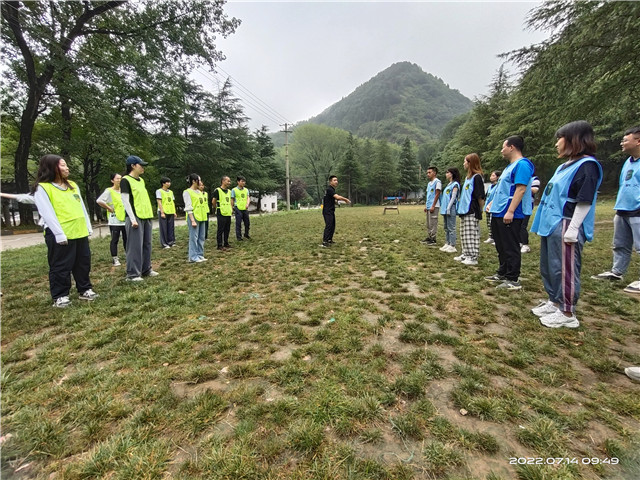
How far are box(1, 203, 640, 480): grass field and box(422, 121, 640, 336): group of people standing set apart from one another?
1.39 feet

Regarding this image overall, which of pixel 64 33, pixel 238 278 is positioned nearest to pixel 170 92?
pixel 64 33

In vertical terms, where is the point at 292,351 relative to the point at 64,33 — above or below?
below

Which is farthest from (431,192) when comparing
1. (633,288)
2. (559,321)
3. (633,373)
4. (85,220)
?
(85,220)

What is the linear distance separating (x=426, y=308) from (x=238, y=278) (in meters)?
3.45

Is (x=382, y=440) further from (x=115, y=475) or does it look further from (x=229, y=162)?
(x=229, y=162)

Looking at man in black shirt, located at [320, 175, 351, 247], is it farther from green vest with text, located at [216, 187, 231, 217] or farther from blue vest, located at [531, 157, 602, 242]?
blue vest, located at [531, 157, 602, 242]

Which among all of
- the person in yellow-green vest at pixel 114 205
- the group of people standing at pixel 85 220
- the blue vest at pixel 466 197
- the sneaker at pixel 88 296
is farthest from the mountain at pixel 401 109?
the sneaker at pixel 88 296

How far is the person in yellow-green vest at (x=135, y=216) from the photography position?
4906 millimetres

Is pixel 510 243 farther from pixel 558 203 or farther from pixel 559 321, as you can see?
pixel 559 321

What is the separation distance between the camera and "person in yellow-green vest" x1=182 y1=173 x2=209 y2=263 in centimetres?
661

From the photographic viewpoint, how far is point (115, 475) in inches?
56.7

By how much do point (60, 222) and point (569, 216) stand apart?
656 cm

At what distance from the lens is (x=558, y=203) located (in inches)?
120

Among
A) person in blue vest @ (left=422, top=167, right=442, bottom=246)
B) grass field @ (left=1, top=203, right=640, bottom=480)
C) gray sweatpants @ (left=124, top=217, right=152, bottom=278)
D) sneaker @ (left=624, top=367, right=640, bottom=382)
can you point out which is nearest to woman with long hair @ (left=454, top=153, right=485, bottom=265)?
grass field @ (left=1, top=203, right=640, bottom=480)
